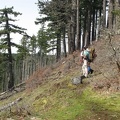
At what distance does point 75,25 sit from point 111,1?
4510 mm

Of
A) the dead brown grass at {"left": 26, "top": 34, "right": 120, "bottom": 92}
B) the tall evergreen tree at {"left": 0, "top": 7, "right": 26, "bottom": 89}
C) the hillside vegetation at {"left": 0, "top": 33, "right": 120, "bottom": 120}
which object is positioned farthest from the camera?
the tall evergreen tree at {"left": 0, "top": 7, "right": 26, "bottom": 89}

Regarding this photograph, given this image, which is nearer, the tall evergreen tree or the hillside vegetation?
the hillside vegetation

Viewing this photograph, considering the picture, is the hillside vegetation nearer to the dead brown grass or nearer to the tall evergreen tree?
the dead brown grass

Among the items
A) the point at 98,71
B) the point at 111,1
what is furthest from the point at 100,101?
the point at 111,1

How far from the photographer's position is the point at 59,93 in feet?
46.5

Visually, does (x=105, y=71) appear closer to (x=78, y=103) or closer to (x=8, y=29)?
(x=78, y=103)

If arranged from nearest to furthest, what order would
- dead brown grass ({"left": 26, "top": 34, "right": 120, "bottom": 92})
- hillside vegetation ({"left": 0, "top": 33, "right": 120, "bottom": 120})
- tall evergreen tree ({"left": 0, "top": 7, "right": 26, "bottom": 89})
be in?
hillside vegetation ({"left": 0, "top": 33, "right": 120, "bottom": 120}) → dead brown grass ({"left": 26, "top": 34, "right": 120, "bottom": 92}) → tall evergreen tree ({"left": 0, "top": 7, "right": 26, "bottom": 89})

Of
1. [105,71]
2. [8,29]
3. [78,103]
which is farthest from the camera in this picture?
[8,29]

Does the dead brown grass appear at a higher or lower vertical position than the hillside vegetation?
higher

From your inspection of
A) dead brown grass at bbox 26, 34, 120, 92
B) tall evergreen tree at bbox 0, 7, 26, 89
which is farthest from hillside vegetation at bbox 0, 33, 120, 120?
tall evergreen tree at bbox 0, 7, 26, 89

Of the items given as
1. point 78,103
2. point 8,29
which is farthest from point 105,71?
point 8,29

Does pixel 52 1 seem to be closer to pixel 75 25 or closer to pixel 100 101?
pixel 75 25

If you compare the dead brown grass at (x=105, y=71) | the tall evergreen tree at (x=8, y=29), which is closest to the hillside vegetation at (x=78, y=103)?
the dead brown grass at (x=105, y=71)

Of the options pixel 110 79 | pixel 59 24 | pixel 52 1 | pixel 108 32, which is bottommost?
pixel 110 79
